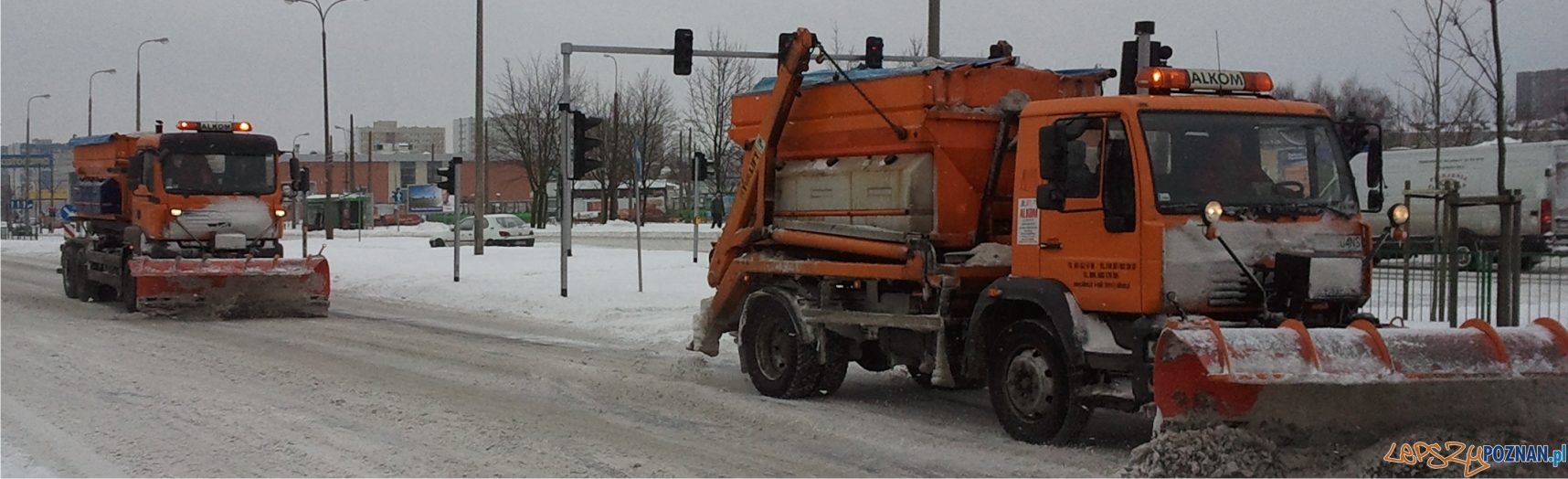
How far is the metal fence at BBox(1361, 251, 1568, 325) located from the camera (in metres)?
13.3

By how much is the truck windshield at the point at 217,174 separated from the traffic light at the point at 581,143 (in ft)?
15.1

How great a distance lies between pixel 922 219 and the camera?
9773 millimetres

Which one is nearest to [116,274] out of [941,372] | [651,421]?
[651,421]

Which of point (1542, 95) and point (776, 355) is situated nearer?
point (776, 355)

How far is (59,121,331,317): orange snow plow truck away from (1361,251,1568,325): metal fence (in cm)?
1331

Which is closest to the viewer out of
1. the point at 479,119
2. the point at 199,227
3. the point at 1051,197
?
the point at 1051,197

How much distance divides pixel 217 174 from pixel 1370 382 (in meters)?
16.9

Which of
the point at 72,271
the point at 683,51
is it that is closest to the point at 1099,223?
the point at 683,51

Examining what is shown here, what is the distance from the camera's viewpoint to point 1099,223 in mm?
8148

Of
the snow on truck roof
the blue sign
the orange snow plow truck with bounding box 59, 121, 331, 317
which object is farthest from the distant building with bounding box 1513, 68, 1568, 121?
the blue sign

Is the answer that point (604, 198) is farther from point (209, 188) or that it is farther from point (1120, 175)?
point (1120, 175)

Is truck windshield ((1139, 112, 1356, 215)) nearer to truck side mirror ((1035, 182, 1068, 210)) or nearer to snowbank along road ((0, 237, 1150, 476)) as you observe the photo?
truck side mirror ((1035, 182, 1068, 210))

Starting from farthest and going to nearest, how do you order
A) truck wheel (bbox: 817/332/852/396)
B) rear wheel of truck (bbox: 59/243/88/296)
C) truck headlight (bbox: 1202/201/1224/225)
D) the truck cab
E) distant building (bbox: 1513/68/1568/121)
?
distant building (bbox: 1513/68/1568/121) < rear wheel of truck (bbox: 59/243/88/296) < truck wheel (bbox: 817/332/852/396) < the truck cab < truck headlight (bbox: 1202/201/1224/225)

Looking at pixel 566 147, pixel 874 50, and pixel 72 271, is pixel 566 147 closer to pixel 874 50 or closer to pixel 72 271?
pixel 874 50
